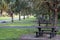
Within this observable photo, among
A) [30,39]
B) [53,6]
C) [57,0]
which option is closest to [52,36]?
[30,39]

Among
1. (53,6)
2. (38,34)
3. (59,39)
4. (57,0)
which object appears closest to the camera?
(59,39)

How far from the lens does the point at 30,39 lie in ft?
31.0

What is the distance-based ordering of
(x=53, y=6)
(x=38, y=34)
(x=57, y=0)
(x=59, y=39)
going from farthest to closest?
(x=53, y=6), (x=57, y=0), (x=38, y=34), (x=59, y=39)

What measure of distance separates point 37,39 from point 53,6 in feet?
18.3

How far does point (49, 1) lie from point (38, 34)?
394cm

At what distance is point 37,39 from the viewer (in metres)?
9.48

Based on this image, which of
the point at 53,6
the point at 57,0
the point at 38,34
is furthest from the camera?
the point at 53,6

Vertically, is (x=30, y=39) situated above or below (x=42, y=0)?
below

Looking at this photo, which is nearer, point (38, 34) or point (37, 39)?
point (37, 39)

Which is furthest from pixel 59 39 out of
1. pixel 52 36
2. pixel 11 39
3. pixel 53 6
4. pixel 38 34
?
pixel 53 6

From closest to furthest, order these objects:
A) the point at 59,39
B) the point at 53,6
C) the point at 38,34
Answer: the point at 59,39 → the point at 38,34 → the point at 53,6

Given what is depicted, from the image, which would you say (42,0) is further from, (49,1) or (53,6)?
(53,6)

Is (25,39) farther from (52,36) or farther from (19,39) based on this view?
(52,36)

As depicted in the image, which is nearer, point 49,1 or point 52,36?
point 52,36
